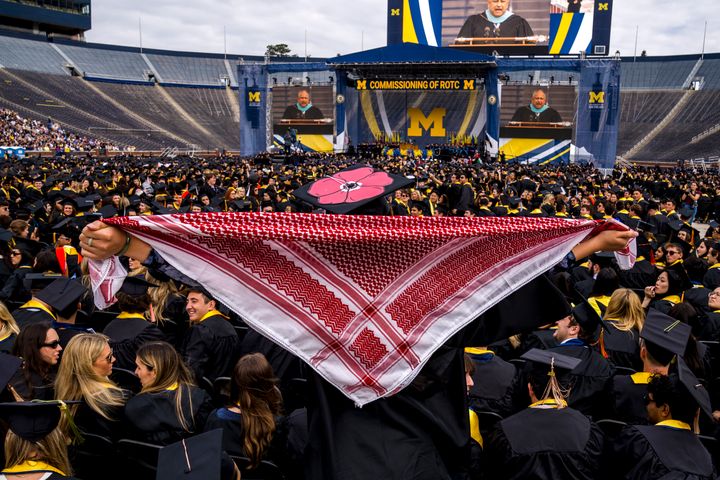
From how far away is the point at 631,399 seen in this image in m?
3.64

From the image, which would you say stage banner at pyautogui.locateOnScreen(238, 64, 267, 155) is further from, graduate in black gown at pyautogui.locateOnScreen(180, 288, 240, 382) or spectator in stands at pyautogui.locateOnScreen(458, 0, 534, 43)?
graduate in black gown at pyautogui.locateOnScreen(180, 288, 240, 382)

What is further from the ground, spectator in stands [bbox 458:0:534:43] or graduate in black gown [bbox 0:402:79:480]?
spectator in stands [bbox 458:0:534:43]

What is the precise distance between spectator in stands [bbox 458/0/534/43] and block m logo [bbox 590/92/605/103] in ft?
31.5

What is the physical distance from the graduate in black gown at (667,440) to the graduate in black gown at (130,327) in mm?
3371

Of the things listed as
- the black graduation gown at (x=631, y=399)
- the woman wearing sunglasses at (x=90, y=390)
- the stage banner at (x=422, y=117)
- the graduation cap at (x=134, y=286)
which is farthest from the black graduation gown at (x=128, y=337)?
the stage banner at (x=422, y=117)

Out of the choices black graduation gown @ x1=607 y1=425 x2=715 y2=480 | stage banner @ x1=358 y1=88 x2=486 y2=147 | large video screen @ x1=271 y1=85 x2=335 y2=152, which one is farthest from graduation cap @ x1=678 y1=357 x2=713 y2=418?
stage banner @ x1=358 y1=88 x2=486 y2=147

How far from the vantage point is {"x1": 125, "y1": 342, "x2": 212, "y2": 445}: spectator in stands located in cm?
322

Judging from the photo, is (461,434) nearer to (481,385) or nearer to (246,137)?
(481,385)

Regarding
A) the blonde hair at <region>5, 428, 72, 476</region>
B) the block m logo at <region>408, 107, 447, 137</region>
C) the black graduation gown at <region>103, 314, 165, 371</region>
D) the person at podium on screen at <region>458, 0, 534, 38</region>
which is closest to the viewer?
the blonde hair at <region>5, 428, 72, 476</region>

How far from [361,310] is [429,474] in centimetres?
66

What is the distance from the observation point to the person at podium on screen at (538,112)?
33.8 m

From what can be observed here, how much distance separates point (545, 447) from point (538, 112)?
3370 centimetres

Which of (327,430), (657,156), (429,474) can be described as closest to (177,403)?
(327,430)

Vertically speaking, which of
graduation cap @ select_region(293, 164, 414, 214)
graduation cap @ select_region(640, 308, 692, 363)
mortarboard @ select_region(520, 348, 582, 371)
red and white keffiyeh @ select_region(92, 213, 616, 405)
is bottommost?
mortarboard @ select_region(520, 348, 582, 371)
